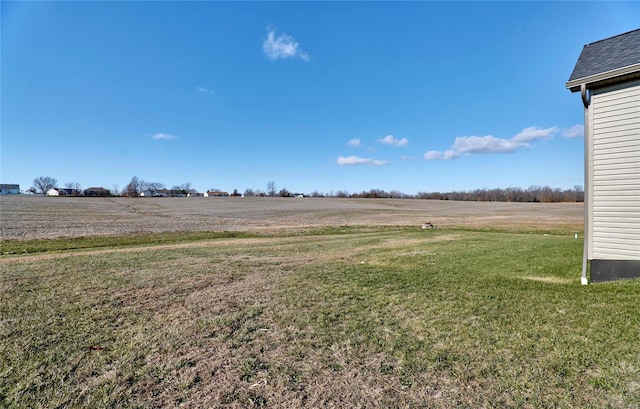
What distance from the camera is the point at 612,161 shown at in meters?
5.82

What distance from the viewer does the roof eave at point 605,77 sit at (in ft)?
17.8

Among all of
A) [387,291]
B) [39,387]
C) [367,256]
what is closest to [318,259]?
[367,256]

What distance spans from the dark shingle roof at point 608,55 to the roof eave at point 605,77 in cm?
9

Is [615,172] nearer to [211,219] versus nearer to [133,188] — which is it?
[211,219]

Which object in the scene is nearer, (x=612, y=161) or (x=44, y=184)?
(x=612, y=161)

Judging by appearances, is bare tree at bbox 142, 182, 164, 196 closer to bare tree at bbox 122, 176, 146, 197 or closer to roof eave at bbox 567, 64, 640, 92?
bare tree at bbox 122, 176, 146, 197

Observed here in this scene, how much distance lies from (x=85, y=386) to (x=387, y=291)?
14.6ft

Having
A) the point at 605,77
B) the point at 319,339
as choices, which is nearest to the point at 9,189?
the point at 319,339

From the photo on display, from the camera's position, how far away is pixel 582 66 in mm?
6492

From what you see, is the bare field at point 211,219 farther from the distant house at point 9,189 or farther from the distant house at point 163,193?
the distant house at point 9,189

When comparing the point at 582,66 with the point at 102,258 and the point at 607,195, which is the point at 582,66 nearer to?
the point at 607,195

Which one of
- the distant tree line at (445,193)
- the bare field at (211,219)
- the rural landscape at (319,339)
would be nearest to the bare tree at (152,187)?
the distant tree line at (445,193)

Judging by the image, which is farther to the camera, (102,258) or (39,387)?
(102,258)

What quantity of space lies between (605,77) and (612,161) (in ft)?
5.27
